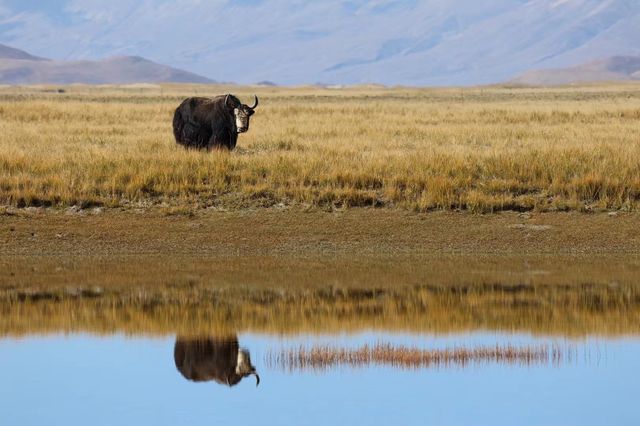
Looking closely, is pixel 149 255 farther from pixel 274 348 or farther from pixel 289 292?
pixel 274 348

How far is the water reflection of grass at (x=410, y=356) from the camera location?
11.4 m

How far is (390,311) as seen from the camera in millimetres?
13812

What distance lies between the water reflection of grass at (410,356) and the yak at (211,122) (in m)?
13.4

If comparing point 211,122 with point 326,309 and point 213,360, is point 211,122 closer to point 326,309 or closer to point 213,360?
point 326,309

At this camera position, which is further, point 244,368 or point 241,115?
point 241,115

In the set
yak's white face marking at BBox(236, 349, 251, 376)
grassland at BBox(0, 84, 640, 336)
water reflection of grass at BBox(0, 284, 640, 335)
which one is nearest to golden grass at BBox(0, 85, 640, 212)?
grassland at BBox(0, 84, 640, 336)

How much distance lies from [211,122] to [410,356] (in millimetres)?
14495

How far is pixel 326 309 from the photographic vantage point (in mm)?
13867

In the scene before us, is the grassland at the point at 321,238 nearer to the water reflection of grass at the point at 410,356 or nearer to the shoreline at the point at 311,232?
the shoreline at the point at 311,232

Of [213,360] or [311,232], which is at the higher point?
[311,232]

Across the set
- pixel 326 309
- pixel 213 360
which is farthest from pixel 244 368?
pixel 326 309

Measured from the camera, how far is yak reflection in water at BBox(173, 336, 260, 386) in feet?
35.8

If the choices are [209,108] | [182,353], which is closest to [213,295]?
[182,353]

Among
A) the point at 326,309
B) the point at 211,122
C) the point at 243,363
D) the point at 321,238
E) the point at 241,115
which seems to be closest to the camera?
the point at 243,363
